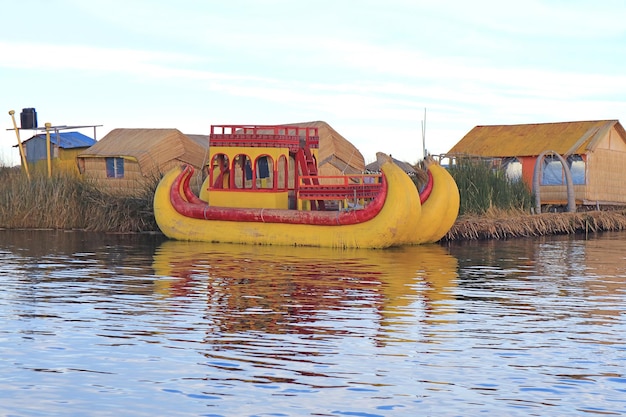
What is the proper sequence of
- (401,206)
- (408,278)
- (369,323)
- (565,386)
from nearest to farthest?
(565,386) < (369,323) < (408,278) < (401,206)

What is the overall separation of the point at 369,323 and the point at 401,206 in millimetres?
10350

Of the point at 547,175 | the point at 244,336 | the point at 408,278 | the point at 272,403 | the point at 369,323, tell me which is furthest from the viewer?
the point at 547,175

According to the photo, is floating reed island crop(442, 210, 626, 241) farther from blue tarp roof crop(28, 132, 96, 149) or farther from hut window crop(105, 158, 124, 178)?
blue tarp roof crop(28, 132, 96, 149)

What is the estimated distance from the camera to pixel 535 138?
3753 cm

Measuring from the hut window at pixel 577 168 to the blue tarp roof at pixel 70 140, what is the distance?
19.6m

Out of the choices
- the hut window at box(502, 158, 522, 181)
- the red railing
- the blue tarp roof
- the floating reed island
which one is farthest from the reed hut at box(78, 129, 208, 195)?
the red railing

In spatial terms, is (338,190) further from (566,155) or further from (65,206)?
(566,155)

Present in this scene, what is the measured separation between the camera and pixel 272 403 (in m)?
7.97

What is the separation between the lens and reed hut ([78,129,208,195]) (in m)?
38.5

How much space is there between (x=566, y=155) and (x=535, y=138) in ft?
6.71

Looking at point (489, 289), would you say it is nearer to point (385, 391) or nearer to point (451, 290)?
point (451, 290)

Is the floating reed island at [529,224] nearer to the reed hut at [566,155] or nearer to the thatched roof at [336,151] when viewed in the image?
the reed hut at [566,155]

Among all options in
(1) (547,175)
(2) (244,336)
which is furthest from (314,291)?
(1) (547,175)

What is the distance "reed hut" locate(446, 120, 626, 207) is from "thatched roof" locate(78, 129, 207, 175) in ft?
33.1
